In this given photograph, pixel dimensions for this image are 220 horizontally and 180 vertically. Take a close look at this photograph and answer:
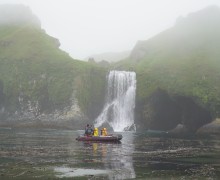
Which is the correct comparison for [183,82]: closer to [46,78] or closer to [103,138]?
[46,78]

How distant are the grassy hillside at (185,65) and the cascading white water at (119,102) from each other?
3.37m

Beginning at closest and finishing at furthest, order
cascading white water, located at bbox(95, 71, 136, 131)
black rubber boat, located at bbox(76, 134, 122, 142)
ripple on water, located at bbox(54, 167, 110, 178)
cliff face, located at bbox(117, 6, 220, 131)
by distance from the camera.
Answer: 1. ripple on water, located at bbox(54, 167, 110, 178)
2. black rubber boat, located at bbox(76, 134, 122, 142)
3. cliff face, located at bbox(117, 6, 220, 131)
4. cascading white water, located at bbox(95, 71, 136, 131)

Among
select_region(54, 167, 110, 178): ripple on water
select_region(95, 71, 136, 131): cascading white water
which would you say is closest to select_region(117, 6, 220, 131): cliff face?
select_region(95, 71, 136, 131): cascading white water

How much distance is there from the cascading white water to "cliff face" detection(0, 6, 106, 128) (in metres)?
4.18

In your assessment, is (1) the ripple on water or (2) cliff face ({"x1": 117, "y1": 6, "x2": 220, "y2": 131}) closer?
(1) the ripple on water

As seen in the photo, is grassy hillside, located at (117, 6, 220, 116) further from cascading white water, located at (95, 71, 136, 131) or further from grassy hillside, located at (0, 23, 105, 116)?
grassy hillside, located at (0, 23, 105, 116)

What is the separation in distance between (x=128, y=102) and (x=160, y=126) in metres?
13.8

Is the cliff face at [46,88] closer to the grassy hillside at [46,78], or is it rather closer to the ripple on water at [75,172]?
the grassy hillside at [46,78]

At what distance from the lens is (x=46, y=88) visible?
139 m

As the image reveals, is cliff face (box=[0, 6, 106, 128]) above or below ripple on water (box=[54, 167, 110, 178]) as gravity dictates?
above

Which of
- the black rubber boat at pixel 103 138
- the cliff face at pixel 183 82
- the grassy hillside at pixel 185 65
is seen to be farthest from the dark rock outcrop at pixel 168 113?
the black rubber boat at pixel 103 138

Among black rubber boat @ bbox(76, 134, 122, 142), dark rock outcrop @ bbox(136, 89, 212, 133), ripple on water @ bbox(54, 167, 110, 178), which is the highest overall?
dark rock outcrop @ bbox(136, 89, 212, 133)

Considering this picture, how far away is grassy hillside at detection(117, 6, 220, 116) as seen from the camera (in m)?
127

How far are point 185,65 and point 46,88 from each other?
52.3 meters
